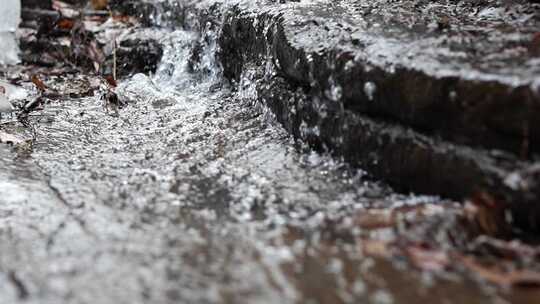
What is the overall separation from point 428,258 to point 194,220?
894 millimetres

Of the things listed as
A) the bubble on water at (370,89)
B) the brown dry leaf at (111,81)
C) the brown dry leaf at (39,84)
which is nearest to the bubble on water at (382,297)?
the bubble on water at (370,89)

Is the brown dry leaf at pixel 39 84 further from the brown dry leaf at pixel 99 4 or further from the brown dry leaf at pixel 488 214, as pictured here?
the brown dry leaf at pixel 488 214

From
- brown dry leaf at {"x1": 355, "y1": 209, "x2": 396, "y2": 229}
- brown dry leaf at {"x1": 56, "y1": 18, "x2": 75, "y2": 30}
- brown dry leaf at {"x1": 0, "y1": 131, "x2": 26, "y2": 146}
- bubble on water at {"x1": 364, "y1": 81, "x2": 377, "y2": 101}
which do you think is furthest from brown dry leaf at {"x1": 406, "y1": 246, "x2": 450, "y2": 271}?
brown dry leaf at {"x1": 56, "y1": 18, "x2": 75, "y2": 30}

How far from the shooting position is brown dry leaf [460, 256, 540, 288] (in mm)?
1529

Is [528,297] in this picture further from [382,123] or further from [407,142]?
[382,123]

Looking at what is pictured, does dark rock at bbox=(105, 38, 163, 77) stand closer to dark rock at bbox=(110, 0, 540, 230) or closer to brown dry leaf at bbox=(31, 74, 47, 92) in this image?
brown dry leaf at bbox=(31, 74, 47, 92)

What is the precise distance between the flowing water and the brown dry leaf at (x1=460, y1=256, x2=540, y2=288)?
0.20 feet

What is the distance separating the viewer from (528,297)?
149 cm

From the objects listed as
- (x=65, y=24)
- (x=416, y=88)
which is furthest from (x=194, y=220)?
(x=65, y=24)

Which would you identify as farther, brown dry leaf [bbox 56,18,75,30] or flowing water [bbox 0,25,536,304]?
brown dry leaf [bbox 56,18,75,30]

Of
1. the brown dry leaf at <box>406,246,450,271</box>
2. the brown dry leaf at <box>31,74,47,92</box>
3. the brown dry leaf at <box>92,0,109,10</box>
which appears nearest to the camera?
the brown dry leaf at <box>406,246,450,271</box>

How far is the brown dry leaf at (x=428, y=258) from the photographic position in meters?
1.62

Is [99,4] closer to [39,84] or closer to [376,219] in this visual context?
[39,84]

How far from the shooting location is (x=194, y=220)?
2062 mm
